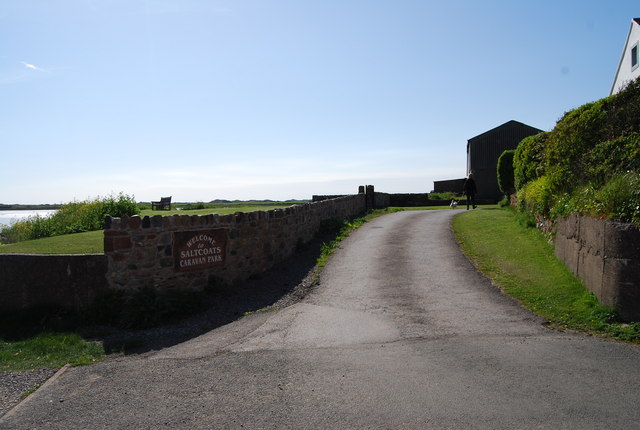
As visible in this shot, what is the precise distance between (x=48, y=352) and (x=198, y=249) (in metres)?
3.18

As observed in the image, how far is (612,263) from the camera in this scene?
658 cm

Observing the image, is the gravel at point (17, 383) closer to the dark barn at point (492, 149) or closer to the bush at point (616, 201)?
the bush at point (616, 201)

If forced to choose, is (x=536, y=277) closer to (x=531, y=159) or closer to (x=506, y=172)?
(x=531, y=159)

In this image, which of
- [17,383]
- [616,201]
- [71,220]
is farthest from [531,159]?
[71,220]

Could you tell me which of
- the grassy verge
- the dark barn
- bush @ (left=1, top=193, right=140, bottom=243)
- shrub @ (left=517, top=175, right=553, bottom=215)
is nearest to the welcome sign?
the grassy verge

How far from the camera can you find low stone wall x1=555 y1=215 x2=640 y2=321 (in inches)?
248

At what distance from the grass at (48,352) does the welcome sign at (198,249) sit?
2216 mm

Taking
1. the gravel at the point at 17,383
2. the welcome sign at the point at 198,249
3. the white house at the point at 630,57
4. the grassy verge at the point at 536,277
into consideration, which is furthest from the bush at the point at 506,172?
the gravel at the point at 17,383

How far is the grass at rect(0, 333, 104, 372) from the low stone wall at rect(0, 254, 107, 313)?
0.85 m

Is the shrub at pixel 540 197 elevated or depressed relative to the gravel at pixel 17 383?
elevated

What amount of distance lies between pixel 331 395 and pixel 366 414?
52 cm

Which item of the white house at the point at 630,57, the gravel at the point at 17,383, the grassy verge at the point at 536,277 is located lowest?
the gravel at the point at 17,383

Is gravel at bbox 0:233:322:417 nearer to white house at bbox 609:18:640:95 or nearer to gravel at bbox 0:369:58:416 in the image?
gravel at bbox 0:369:58:416

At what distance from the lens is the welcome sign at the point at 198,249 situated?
8867 mm
